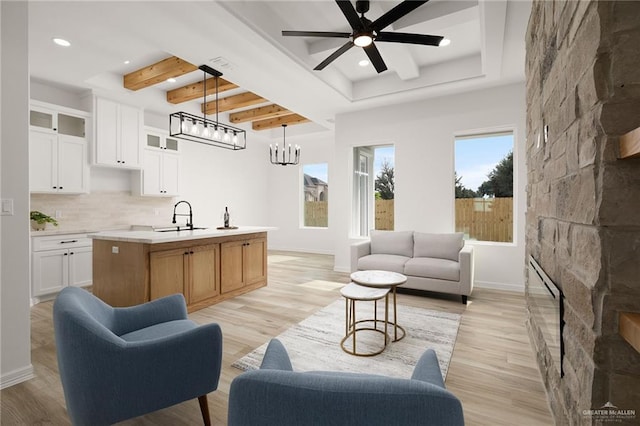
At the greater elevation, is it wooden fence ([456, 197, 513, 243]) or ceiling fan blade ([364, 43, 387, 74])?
ceiling fan blade ([364, 43, 387, 74])

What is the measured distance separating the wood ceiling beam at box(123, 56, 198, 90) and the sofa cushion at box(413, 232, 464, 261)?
4.06 metres

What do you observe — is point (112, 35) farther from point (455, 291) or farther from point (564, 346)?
point (455, 291)

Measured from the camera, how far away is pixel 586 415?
1.06 meters

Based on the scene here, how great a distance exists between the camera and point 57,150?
441 cm

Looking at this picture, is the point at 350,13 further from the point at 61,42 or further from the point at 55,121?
the point at 55,121

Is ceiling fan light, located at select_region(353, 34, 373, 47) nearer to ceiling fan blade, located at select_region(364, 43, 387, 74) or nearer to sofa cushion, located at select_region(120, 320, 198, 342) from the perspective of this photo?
ceiling fan blade, located at select_region(364, 43, 387, 74)

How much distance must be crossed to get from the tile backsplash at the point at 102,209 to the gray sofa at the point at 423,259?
4002 mm

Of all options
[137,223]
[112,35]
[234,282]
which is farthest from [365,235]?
[112,35]

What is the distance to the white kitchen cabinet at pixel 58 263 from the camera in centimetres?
401

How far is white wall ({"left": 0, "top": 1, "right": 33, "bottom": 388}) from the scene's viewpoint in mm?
2135

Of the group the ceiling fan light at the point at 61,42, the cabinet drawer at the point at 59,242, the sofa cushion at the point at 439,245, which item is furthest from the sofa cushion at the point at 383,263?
the ceiling fan light at the point at 61,42

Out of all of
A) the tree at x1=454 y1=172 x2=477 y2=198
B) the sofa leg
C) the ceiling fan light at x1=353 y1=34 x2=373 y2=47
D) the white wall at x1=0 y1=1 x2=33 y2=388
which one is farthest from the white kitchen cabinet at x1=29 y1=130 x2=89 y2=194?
the tree at x1=454 y1=172 x2=477 y2=198

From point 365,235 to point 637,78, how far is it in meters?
5.21

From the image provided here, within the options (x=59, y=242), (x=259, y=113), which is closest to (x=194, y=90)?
(x=259, y=113)
